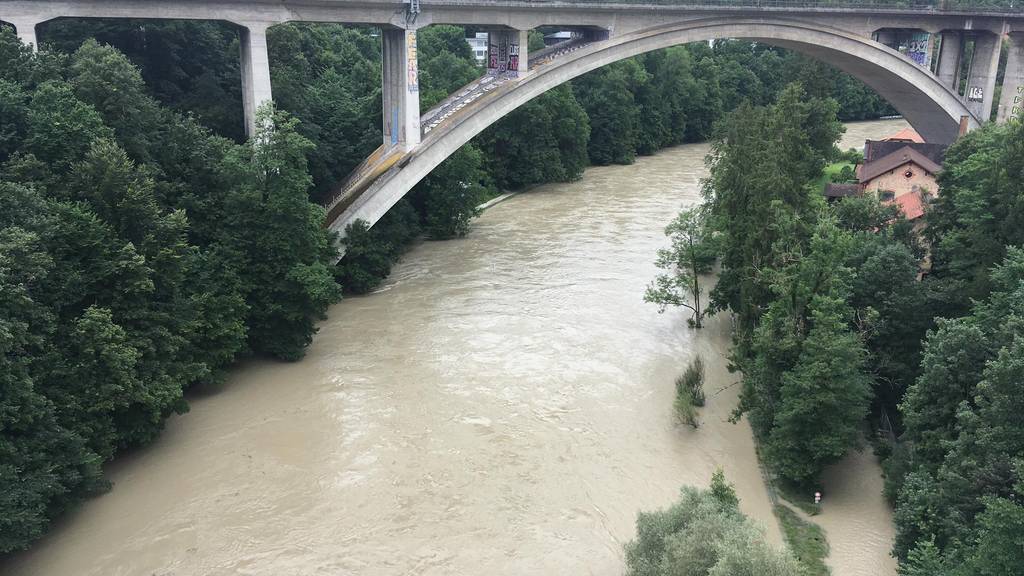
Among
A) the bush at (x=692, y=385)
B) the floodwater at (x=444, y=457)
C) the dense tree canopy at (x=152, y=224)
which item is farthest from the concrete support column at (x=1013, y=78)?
the bush at (x=692, y=385)

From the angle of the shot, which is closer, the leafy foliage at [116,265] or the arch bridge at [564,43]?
the leafy foliage at [116,265]

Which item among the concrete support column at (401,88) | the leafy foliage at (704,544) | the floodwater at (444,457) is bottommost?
the floodwater at (444,457)

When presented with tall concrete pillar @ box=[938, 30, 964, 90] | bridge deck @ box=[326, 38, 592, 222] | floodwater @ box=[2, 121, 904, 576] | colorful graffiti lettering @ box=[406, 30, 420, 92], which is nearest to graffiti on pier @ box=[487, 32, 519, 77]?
bridge deck @ box=[326, 38, 592, 222]

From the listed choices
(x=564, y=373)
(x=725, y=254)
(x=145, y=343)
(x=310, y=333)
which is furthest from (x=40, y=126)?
(x=725, y=254)

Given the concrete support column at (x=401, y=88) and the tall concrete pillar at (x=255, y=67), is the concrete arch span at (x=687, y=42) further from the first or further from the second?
the tall concrete pillar at (x=255, y=67)

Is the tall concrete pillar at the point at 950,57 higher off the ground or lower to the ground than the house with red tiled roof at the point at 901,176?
higher

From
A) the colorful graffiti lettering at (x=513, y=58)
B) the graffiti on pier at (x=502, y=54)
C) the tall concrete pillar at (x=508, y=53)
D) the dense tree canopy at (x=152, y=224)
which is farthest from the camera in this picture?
the graffiti on pier at (x=502, y=54)

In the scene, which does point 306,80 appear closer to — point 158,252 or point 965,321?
point 158,252
